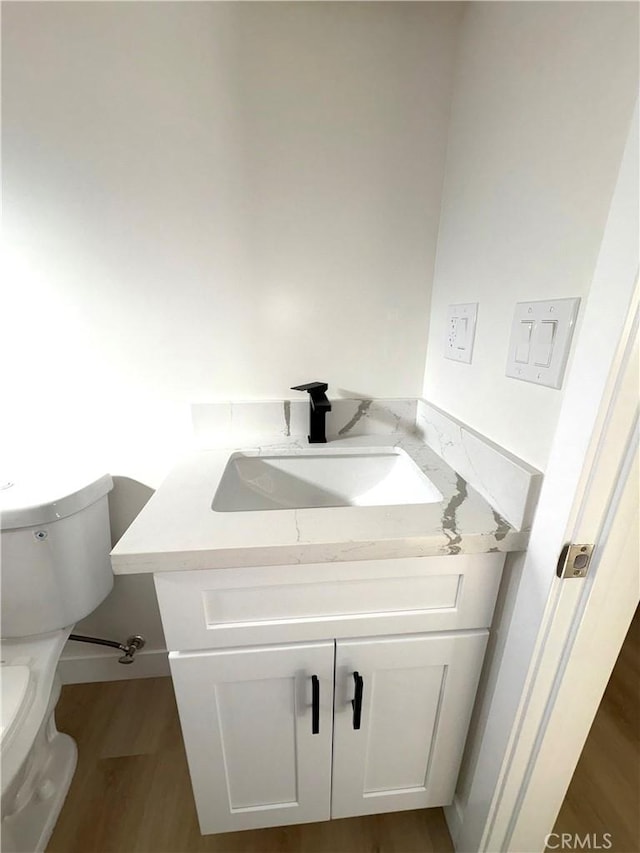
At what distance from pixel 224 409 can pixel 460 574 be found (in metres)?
0.72

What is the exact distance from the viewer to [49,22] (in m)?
0.75

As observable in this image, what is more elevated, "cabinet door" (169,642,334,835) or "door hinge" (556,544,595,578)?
"door hinge" (556,544,595,578)

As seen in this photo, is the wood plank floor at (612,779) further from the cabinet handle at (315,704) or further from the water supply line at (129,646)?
the water supply line at (129,646)

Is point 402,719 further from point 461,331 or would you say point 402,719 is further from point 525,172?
point 525,172

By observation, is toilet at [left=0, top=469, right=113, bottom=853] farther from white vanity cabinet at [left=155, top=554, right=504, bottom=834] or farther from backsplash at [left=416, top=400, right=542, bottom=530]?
backsplash at [left=416, top=400, right=542, bottom=530]

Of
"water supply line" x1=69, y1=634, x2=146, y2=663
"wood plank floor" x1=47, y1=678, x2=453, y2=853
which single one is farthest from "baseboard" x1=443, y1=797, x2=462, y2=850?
"water supply line" x1=69, y1=634, x2=146, y2=663

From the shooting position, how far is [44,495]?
84 centimetres

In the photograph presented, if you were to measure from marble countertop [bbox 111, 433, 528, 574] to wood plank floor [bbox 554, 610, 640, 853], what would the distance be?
955 mm

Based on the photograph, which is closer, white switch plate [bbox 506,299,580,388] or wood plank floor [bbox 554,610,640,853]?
white switch plate [bbox 506,299,580,388]

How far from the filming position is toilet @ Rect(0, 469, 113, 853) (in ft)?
2.59

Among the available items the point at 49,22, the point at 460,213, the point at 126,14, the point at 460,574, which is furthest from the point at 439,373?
the point at 49,22

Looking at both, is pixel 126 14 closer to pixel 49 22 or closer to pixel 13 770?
pixel 49 22

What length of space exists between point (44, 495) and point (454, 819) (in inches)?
49.9

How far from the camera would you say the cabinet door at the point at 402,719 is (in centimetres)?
67
